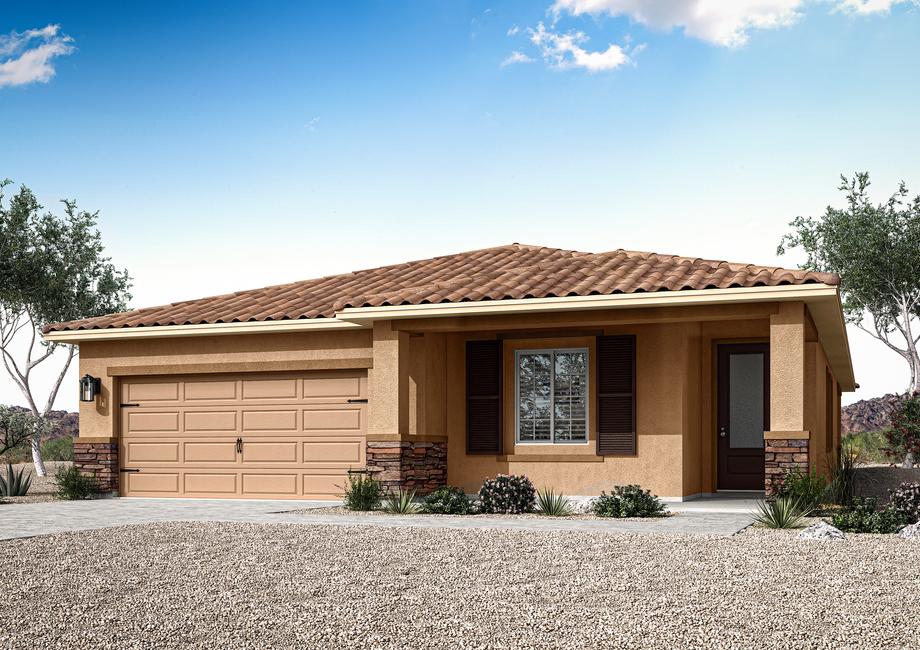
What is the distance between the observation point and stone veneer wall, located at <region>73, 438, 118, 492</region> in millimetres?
18984

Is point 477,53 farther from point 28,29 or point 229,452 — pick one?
point 28,29

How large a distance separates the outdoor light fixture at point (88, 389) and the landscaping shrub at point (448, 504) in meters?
7.27

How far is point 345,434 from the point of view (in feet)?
57.7

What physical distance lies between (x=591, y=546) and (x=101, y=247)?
68.8 ft

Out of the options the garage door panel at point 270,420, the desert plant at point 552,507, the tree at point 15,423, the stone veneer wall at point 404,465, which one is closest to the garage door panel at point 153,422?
the garage door panel at point 270,420

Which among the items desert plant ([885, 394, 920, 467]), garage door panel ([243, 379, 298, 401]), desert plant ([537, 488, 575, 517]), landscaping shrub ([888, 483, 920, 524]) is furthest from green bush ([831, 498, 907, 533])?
desert plant ([885, 394, 920, 467])

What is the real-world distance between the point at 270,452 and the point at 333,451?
1156 mm

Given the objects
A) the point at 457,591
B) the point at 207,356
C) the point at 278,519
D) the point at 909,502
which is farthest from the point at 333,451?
the point at 457,591

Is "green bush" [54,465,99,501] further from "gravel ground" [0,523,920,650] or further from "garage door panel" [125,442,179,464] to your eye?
"gravel ground" [0,523,920,650]

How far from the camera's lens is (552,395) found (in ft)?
56.5

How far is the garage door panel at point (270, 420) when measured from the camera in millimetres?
17984

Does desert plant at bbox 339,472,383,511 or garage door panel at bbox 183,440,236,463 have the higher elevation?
garage door panel at bbox 183,440,236,463

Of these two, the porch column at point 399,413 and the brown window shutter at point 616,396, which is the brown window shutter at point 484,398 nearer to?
the porch column at point 399,413

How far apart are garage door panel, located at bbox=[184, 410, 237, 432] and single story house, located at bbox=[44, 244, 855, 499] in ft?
0.08
